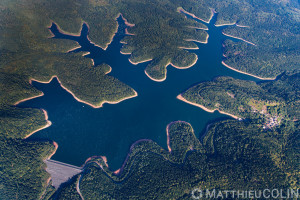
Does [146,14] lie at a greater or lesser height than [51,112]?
greater

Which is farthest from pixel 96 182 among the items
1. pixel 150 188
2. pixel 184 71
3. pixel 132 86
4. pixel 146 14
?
pixel 146 14

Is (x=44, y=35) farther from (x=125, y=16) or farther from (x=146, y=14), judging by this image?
(x=146, y=14)

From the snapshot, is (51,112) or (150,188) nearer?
(150,188)

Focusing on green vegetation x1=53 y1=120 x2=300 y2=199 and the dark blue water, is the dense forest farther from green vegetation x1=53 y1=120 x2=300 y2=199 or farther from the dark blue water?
the dark blue water

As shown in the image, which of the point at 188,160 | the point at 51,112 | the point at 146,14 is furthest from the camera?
the point at 146,14

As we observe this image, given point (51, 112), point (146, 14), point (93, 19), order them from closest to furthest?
1. point (51, 112)
2. point (93, 19)
3. point (146, 14)

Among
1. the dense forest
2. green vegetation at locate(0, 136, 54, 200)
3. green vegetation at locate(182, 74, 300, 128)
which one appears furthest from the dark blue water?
green vegetation at locate(182, 74, 300, 128)
